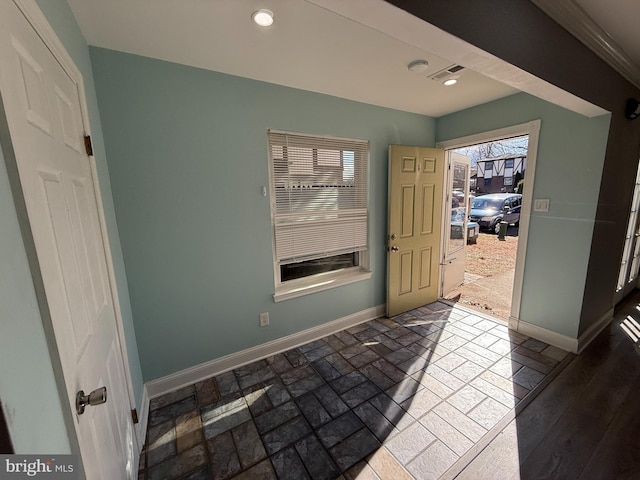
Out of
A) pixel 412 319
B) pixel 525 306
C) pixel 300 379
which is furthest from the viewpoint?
pixel 412 319

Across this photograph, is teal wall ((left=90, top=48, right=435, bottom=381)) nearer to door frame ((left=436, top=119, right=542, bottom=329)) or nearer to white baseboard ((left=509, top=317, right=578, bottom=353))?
door frame ((left=436, top=119, right=542, bottom=329))

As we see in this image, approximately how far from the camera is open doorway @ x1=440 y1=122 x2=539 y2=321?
2.54m

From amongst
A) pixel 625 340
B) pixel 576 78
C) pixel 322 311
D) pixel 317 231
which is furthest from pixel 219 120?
pixel 625 340

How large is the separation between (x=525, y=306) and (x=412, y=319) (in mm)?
1107

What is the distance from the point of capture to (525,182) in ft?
8.28

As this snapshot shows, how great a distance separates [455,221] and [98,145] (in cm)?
393

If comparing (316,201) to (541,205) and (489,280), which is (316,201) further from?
(489,280)

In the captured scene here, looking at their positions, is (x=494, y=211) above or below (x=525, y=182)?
below

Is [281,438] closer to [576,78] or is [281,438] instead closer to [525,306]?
[525,306]

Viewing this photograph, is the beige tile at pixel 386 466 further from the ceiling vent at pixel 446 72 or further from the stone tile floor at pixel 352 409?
the ceiling vent at pixel 446 72

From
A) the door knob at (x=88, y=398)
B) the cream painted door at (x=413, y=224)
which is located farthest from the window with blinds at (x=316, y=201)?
the door knob at (x=88, y=398)

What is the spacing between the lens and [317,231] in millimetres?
2555

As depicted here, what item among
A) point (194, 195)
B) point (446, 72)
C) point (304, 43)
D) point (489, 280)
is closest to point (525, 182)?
point (446, 72)

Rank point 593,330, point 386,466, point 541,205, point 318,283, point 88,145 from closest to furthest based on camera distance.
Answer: point 88,145
point 386,466
point 541,205
point 593,330
point 318,283
